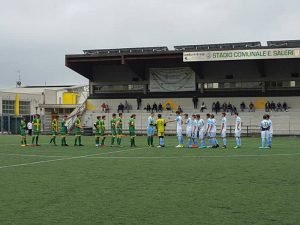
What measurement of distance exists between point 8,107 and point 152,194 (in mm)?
64465

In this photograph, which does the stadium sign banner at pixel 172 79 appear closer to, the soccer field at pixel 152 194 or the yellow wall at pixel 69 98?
the yellow wall at pixel 69 98

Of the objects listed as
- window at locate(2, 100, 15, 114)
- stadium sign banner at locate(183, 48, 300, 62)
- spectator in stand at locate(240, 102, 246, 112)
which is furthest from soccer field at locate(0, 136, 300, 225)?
window at locate(2, 100, 15, 114)

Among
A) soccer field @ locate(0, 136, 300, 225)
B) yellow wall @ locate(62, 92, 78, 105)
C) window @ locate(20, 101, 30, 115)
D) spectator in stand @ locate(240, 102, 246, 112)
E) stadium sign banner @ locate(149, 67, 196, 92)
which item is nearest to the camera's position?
soccer field @ locate(0, 136, 300, 225)

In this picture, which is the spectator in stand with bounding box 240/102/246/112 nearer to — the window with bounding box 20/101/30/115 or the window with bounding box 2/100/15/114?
the window with bounding box 2/100/15/114

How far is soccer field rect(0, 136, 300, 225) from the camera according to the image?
27.5 feet

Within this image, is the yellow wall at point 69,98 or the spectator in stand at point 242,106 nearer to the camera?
the spectator in stand at point 242,106

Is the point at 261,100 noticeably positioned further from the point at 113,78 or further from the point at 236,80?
the point at 113,78

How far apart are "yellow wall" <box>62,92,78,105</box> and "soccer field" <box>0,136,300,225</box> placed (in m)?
61.4

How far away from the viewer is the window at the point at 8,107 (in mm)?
71125

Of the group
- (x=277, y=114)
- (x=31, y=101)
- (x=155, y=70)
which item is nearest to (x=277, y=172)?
(x=277, y=114)

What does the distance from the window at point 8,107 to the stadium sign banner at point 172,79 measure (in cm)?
2345

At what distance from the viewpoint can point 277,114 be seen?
50.6 meters

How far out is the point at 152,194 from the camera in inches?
425

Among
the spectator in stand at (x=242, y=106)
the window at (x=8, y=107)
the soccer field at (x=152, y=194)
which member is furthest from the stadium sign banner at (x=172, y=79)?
the soccer field at (x=152, y=194)
